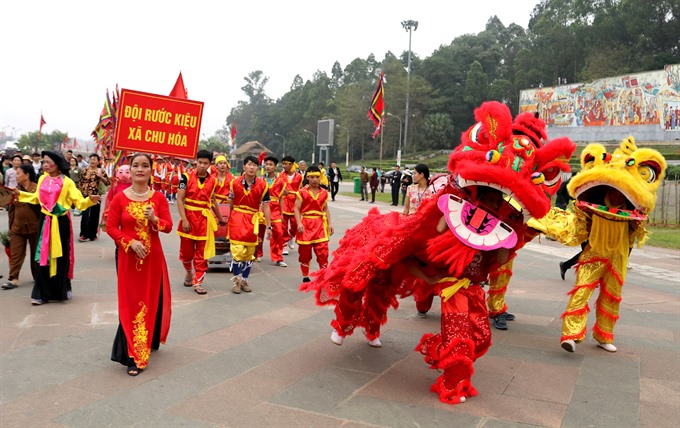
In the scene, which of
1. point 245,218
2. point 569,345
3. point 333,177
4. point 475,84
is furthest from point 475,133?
point 475,84

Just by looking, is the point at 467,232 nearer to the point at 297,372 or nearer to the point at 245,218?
the point at 297,372

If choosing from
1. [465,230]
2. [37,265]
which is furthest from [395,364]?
[37,265]

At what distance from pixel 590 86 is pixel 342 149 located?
40.5m

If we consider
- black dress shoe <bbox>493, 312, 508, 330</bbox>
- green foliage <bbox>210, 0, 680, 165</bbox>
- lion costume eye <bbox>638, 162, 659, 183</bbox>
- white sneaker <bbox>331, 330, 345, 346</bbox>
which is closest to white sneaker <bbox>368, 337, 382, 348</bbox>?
white sneaker <bbox>331, 330, 345, 346</bbox>

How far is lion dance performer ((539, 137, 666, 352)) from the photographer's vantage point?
4715 mm

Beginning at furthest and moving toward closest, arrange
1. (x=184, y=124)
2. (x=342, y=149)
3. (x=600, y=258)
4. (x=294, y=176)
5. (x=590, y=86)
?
(x=342, y=149), (x=590, y=86), (x=294, y=176), (x=184, y=124), (x=600, y=258)

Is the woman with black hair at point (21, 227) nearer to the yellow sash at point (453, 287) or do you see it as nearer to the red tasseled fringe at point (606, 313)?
the yellow sash at point (453, 287)

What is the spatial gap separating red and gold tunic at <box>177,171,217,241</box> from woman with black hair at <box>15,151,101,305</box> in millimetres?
1208

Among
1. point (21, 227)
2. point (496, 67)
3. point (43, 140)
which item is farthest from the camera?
point (43, 140)

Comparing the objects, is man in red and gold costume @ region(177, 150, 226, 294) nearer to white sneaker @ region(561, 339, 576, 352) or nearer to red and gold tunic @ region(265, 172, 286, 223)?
red and gold tunic @ region(265, 172, 286, 223)

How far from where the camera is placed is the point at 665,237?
1355cm

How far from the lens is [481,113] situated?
3855 mm

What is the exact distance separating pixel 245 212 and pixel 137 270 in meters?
2.82

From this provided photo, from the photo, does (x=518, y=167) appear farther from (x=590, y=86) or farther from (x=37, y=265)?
(x=590, y=86)
